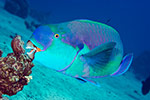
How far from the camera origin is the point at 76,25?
1.11 meters

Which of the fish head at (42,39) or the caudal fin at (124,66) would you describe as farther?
the caudal fin at (124,66)

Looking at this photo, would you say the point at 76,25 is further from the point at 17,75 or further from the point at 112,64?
the point at 17,75

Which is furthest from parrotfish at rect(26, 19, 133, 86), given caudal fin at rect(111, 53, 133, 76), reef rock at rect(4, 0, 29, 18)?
reef rock at rect(4, 0, 29, 18)

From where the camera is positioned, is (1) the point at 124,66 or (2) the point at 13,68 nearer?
(1) the point at 124,66

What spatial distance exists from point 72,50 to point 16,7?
17.0 metres

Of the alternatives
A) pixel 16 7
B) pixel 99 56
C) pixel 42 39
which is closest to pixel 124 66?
pixel 99 56

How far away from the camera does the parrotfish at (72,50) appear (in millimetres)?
928

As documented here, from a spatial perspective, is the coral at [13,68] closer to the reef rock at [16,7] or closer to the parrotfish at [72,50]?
the parrotfish at [72,50]

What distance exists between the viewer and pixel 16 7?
15578 mm

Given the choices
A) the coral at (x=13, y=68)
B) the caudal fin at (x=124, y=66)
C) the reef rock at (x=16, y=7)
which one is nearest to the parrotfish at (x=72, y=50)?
the caudal fin at (x=124, y=66)

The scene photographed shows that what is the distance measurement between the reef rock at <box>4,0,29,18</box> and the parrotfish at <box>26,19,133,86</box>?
1636cm

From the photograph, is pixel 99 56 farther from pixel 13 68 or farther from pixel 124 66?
pixel 13 68

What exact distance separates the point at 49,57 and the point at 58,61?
0.07m

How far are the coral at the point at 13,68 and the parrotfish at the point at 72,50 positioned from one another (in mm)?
843
